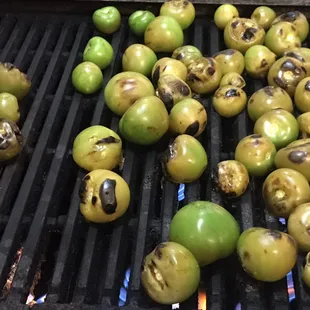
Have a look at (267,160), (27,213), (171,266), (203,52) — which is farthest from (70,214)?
(203,52)

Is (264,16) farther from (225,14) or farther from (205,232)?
(205,232)

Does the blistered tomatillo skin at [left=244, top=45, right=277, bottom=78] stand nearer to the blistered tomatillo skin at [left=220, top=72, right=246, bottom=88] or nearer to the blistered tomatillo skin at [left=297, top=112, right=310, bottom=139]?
the blistered tomatillo skin at [left=220, top=72, right=246, bottom=88]

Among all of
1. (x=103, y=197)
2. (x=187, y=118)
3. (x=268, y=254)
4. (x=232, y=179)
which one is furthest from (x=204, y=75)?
(x=268, y=254)

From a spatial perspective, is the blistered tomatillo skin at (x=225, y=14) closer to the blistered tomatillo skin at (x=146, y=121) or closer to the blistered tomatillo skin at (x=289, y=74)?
the blistered tomatillo skin at (x=289, y=74)

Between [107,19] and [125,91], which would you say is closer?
[125,91]

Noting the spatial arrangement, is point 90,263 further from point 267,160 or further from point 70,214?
point 267,160

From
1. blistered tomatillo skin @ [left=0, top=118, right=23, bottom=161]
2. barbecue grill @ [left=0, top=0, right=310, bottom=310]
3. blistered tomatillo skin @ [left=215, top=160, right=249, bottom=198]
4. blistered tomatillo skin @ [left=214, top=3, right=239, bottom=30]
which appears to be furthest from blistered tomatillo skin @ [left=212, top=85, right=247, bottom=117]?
blistered tomatillo skin @ [left=0, top=118, right=23, bottom=161]
